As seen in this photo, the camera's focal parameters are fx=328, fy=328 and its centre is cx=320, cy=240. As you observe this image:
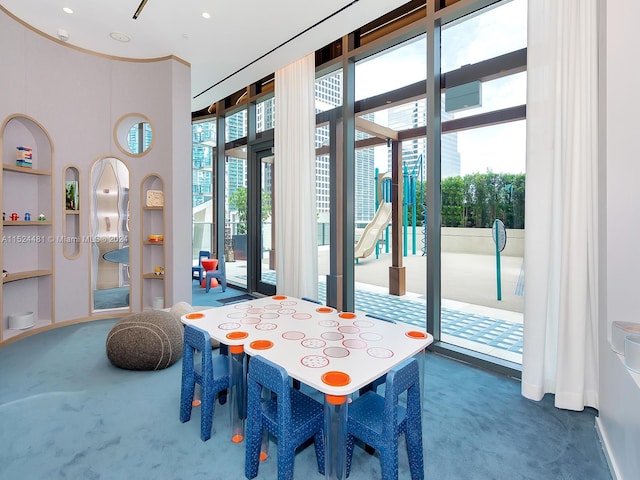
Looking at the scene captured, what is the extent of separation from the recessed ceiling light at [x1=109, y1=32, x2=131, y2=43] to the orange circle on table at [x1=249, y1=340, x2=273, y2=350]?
375 centimetres

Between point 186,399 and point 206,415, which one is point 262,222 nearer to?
point 186,399

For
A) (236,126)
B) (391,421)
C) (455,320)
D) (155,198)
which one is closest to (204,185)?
(236,126)

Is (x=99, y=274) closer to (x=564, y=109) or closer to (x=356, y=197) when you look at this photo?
(x=356, y=197)

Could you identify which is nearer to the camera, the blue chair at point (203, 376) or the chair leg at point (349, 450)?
the chair leg at point (349, 450)

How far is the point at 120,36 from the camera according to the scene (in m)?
3.55

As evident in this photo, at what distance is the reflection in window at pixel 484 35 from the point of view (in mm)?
2600

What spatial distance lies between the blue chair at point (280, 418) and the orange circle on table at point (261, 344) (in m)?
0.13

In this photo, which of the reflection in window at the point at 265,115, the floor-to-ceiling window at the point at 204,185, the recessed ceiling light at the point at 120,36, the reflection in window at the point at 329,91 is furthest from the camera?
the floor-to-ceiling window at the point at 204,185

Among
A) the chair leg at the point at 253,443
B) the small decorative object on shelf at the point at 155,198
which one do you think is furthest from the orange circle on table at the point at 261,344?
the small decorative object on shelf at the point at 155,198

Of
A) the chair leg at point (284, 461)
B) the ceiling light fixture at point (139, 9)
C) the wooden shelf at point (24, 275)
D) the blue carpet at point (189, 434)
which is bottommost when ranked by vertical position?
the blue carpet at point (189, 434)

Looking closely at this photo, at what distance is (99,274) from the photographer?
155 inches

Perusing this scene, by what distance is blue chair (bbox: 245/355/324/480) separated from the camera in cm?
Answer: 133

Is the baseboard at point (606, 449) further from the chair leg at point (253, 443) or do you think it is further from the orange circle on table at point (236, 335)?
the orange circle on table at point (236, 335)

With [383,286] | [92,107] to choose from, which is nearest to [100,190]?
[92,107]
